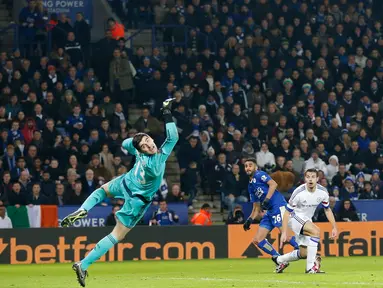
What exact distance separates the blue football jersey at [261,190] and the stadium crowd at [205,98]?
23.2 ft

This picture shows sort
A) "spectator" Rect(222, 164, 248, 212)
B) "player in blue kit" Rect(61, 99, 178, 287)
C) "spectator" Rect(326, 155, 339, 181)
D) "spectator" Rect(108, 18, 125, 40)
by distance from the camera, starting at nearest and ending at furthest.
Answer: "player in blue kit" Rect(61, 99, 178, 287)
"spectator" Rect(222, 164, 248, 212)
"spectator" Rect(326, 155, 339, 181)
"spectator" Rect(108, 18, 125, 40)

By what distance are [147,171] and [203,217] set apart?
11586mm

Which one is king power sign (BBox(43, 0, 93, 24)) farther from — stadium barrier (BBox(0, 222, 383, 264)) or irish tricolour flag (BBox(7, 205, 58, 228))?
stadium barrier (BBox(0, 222, 383, 264))

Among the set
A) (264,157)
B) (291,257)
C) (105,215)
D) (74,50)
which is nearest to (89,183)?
(105,215)

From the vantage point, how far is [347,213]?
27.3 metres

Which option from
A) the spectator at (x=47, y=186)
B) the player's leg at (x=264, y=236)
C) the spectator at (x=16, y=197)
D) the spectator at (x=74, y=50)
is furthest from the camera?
the spectator at (x=74, y=50)

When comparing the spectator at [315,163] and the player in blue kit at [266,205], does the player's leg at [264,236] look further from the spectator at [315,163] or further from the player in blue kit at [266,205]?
the spectator at [315,163]

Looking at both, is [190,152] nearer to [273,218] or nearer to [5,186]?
[5,186]

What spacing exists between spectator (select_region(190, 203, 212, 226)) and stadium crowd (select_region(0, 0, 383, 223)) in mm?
727

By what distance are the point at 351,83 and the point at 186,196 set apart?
7508mm

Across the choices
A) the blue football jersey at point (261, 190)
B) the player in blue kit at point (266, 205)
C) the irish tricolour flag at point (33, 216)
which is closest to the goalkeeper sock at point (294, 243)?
the player in blue kit at point (266, 205)

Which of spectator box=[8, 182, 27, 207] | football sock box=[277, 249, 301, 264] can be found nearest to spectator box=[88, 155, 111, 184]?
spectator box=[8, 182, 27, 207]

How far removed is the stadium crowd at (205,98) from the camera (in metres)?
27.4

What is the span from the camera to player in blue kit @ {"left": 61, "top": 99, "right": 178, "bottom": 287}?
50.0ft
